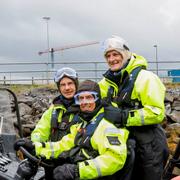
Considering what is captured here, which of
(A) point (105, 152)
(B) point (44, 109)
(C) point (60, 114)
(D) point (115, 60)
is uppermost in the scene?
(D) point (115, 60)

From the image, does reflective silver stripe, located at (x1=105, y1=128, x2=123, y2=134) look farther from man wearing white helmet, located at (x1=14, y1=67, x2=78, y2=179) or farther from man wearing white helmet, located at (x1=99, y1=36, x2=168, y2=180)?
man wearing white helmet, located at (x1=14, y1=67, x2=78, y2=179)

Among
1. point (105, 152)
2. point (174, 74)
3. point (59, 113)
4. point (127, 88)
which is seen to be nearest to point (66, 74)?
point (59, 113)

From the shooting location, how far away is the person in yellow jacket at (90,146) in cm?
379

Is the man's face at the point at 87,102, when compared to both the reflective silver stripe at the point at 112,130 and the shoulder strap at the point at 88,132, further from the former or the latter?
the reflective silver stripe at the point at 112,130

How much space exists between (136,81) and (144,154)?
0.60 metres

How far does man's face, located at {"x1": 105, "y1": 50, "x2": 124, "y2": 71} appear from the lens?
4.41 m

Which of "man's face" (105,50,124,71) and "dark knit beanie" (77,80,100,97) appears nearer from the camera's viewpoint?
"dark knit beanie" (77,80,100,97)

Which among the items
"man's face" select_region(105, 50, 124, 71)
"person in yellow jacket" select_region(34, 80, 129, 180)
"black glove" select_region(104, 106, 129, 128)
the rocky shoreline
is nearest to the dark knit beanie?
"person in yellow jacket" select_region(34, 80, 129, 180)

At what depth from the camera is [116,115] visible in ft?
13.3

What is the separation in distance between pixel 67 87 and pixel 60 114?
0.28 meters

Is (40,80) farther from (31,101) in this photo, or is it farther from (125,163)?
(125,163)

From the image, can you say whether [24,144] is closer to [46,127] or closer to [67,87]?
[46,127]

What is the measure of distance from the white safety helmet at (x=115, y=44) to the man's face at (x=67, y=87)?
20.3 inches

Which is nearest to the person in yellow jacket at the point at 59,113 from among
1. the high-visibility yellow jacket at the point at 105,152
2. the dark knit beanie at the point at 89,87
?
the dark knit beanie at the point at 89,87
